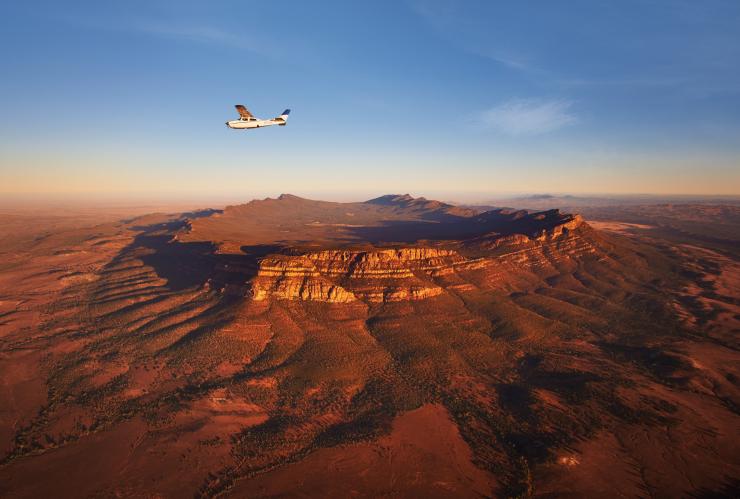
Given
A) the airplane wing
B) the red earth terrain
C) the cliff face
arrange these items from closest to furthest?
the red earth terrain < the airplane wing < the cliff face

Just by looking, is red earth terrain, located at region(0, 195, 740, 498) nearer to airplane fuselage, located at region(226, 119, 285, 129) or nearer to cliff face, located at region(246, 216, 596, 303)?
cliff face, located at region(246, 216, 596, 303)

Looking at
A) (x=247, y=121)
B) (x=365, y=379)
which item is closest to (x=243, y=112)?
(x=247, y=121)

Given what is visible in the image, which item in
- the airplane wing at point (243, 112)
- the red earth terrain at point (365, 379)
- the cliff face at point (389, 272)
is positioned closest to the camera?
the red earth terrain at point (365, 379)

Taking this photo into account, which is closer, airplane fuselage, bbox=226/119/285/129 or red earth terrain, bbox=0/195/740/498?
red earth terrain, bbox=0/195/740/498

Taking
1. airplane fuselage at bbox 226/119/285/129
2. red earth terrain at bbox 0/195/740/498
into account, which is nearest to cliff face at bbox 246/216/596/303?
red earth terrain at bbox 0/195/740/498

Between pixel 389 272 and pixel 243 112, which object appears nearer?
pixel 243 112

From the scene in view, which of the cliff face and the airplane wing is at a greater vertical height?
the airplane wing

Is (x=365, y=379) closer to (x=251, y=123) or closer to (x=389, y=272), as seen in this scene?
(x=389, y=272)

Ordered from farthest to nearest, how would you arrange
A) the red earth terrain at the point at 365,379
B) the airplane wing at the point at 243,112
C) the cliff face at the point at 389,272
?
the cliff face at the point at 389,272 < the airplane wing at the point at 243,112 < the red earth terrain at the point at 365,379

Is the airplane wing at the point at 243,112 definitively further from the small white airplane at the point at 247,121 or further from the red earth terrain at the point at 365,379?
the red earth terrain at the point at 365,379

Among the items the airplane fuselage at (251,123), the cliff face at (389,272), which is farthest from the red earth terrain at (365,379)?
the airplane fuselage at (251,123)
